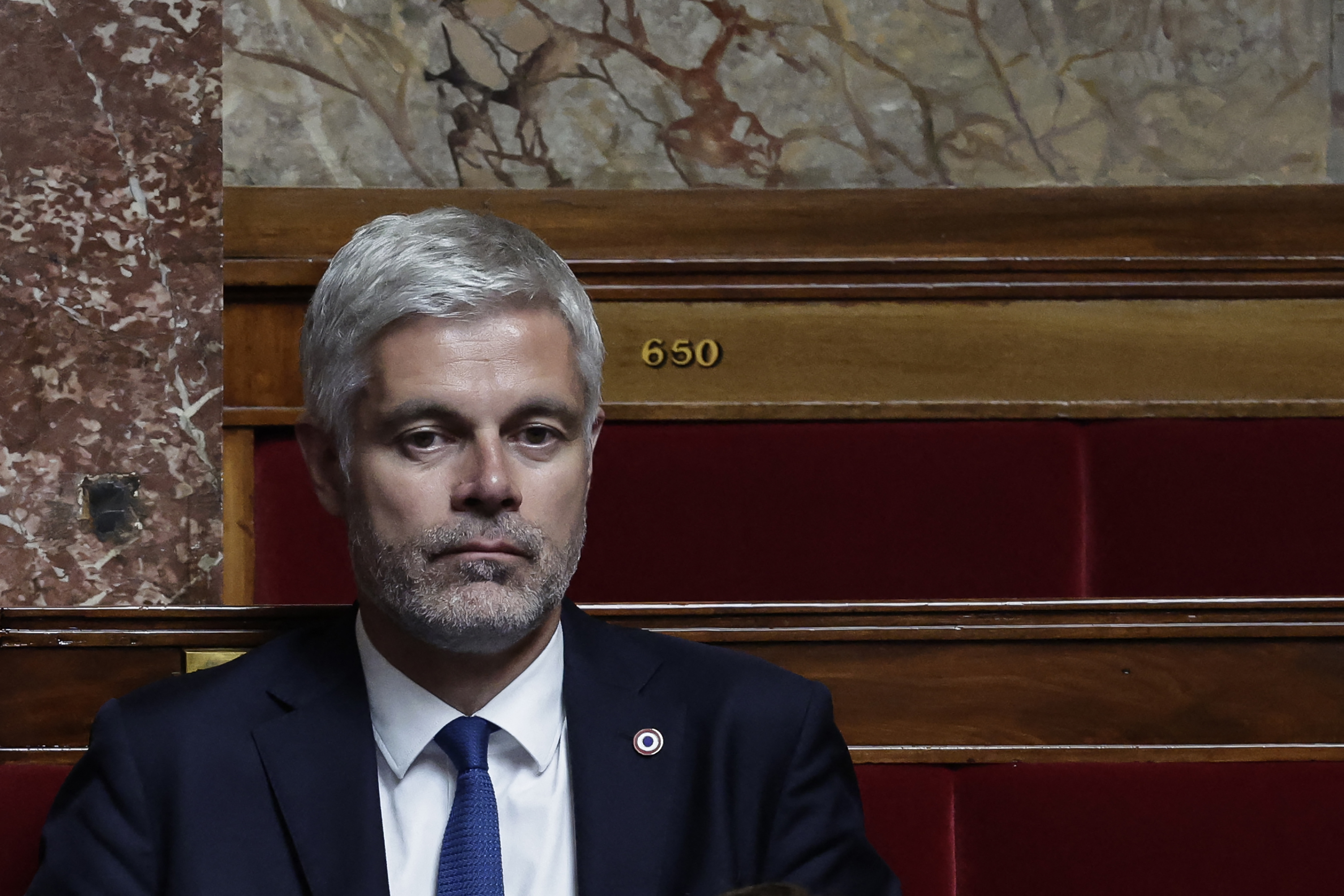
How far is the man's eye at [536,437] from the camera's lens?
1.59 ft

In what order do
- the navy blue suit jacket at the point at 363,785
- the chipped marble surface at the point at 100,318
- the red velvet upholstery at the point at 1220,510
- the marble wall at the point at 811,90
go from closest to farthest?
the navy blue suit jacket at the point at 363,785
the chipped marble surface at the point at 100,318
the red velvet upholstery at the point at 1220,510
the marble wall at the point at 811,90

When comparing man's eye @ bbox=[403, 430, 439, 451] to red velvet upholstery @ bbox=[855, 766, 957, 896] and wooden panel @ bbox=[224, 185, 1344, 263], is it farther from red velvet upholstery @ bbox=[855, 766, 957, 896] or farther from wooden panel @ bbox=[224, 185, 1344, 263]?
wooden panel @ bbox=[224, 185, 1344, 263]

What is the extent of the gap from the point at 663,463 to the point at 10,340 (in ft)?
1.24

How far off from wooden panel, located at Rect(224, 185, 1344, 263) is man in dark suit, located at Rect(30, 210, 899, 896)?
0.40 metres

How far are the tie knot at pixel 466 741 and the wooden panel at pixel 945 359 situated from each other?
37 cm

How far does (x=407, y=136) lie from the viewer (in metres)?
0.93

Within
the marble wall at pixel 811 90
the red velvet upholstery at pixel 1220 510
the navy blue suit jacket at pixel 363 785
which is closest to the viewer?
the navy blue suit jacket at pixel 363 785

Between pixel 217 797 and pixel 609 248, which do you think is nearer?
pixel 217 797

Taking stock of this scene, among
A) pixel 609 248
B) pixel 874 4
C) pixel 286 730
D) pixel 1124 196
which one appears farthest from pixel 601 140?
pixel 286 730

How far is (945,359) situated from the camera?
2.83ft

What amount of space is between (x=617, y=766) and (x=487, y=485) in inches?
4.8

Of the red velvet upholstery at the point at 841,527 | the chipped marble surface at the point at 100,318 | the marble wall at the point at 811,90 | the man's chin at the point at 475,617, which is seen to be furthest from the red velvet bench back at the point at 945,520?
the man's chin at the point at 475,617

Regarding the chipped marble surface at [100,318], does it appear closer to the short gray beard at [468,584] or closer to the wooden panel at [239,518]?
the wooden panel at [239,518]

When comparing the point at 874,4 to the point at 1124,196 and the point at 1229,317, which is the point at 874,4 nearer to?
the point at 1124,196
